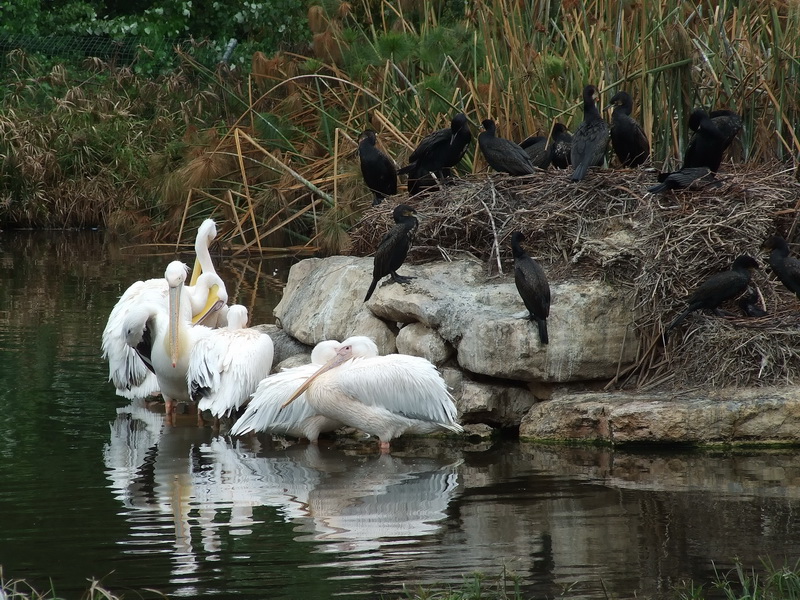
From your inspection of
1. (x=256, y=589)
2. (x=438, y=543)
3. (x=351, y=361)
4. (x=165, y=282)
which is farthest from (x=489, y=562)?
(x=165, y=282)

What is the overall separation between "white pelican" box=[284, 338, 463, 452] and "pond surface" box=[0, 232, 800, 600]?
19 centimetres

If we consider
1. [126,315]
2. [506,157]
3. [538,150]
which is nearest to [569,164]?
[538,150]

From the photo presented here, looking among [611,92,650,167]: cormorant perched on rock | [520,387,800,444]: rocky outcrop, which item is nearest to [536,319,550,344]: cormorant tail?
[520,387,800,444]: rocky outcrop

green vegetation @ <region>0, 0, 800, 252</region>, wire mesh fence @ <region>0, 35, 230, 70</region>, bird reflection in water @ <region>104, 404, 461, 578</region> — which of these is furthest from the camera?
wire mesh fence @ <region>0, 35, 230, 70</region>

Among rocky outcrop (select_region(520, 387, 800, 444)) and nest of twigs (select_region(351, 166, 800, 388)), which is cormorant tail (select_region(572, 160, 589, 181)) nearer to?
nest of twigs (select_region(351, 166, 800, 388))

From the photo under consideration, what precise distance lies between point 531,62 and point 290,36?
12.6m

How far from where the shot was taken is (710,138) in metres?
8.26

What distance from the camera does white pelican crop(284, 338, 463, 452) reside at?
7.14 meters

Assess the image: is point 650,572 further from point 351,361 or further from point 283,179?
point 283,179

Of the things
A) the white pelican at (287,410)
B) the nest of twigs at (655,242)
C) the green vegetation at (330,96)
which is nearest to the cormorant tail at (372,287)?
the white pelican at (287,410)

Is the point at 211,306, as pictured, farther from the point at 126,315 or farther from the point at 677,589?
the point at 677,589

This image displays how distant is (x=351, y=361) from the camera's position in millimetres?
7418

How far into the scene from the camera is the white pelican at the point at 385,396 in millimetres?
7145

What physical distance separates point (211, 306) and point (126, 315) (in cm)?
78
